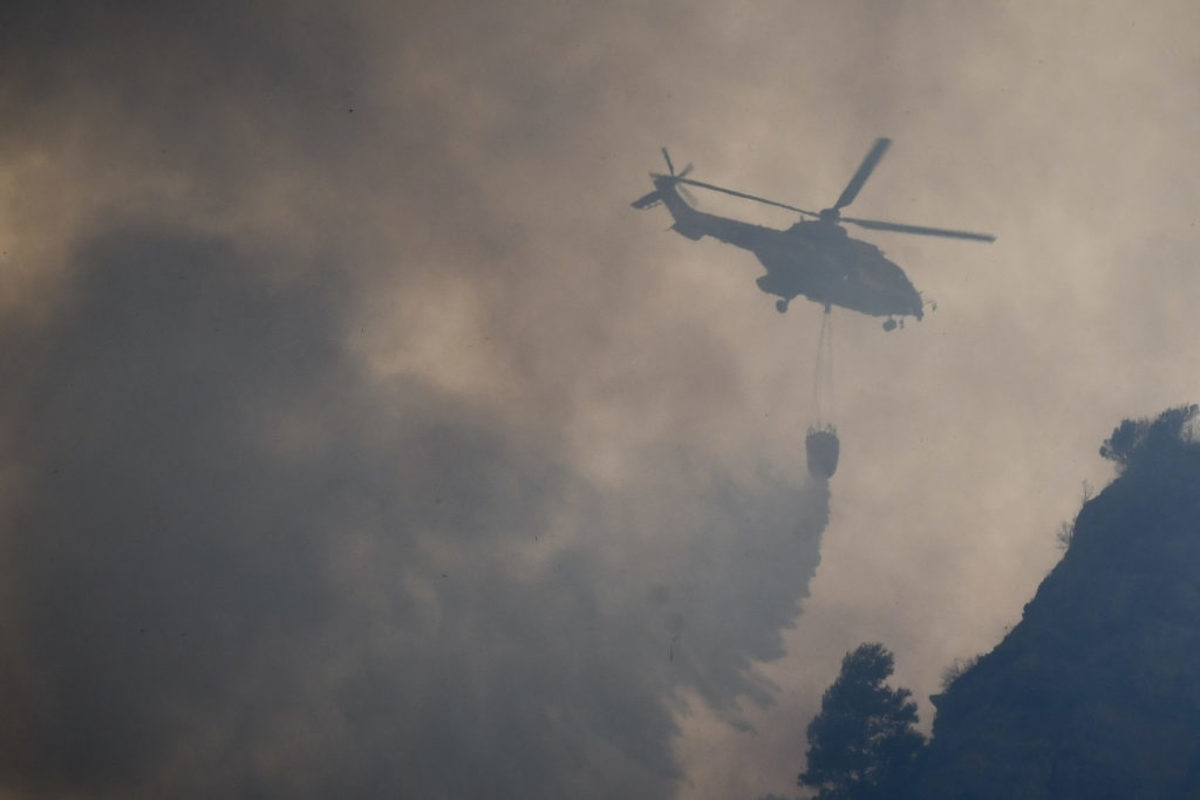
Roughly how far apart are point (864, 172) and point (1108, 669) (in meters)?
23.5

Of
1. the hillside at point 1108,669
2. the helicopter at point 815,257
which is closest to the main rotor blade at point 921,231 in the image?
the helicopter at point 815,257

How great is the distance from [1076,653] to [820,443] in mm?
14148

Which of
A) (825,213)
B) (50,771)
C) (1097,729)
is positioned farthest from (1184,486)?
(50,771)

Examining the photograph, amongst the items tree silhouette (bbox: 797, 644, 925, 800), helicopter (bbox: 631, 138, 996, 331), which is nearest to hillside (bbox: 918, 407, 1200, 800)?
tree silhouette (bbox: 797, 644, 925, 800)

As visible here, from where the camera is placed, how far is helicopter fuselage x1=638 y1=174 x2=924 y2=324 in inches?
1037

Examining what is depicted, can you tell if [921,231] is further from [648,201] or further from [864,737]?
[864,737]

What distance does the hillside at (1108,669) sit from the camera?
76.9 feet

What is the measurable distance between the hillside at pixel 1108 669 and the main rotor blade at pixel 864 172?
20.8 metres

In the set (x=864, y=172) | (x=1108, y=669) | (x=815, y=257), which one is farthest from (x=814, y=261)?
(x=1108, y=669)

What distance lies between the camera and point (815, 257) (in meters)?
26.7

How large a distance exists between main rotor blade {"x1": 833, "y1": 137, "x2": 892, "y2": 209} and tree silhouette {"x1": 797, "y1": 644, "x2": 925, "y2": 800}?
68.0 feet

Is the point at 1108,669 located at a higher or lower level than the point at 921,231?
lower

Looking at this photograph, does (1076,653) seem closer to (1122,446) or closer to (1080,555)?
(1080,555)

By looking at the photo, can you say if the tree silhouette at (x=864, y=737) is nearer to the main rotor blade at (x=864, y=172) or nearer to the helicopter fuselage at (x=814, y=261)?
the helicopter fuselage at (x=814, y=261)
